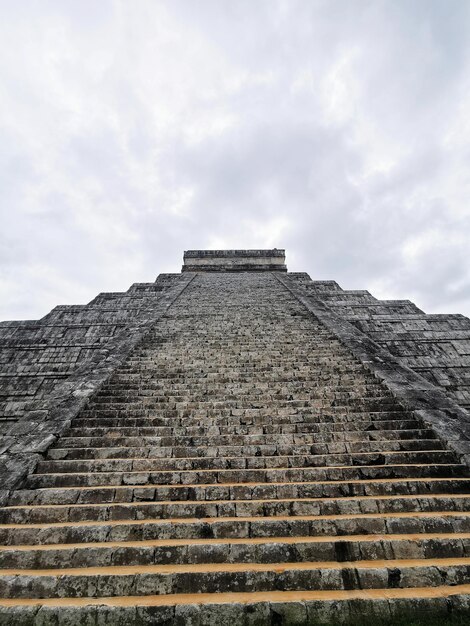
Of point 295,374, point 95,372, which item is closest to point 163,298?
point 95,372

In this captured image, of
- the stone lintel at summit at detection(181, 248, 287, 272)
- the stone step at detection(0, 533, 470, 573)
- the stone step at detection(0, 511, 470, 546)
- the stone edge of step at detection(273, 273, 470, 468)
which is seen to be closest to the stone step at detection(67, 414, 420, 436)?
the stone edge of step at detection(273, 273, 470, 468)

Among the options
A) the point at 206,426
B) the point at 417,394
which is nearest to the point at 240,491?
the point at 206,426

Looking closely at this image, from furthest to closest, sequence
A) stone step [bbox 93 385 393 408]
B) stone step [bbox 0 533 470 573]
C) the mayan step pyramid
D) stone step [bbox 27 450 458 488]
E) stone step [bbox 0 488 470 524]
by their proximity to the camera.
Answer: stone step [bbox 93 385 393 408] < stone step [bbox 27 450 458 488] < stone step [bbox 0 488 470 524] < stone step [bbox 0 533 470 573] < the mayan step pyramid

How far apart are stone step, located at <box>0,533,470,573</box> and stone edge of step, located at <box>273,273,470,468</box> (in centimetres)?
156

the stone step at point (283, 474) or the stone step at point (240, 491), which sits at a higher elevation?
the stone step at point (283, 474)

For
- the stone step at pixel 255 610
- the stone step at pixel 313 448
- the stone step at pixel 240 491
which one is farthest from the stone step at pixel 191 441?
the stone step at pixel 255 610

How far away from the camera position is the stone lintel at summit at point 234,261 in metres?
20.2

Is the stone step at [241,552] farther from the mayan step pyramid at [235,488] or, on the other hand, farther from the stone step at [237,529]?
the stone step at [237,529]

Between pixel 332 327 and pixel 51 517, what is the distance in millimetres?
7549

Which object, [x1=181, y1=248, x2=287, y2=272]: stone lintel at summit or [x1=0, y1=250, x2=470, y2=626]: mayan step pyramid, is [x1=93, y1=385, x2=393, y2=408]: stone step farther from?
[x1=181, y1=248, x2=287, y2=272]: stone lintel at summit

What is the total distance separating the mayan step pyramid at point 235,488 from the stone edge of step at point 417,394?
0.03m

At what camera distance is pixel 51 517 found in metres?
3.49

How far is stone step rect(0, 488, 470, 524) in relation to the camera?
11.3 feet

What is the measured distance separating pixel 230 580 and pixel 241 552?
0.26m
